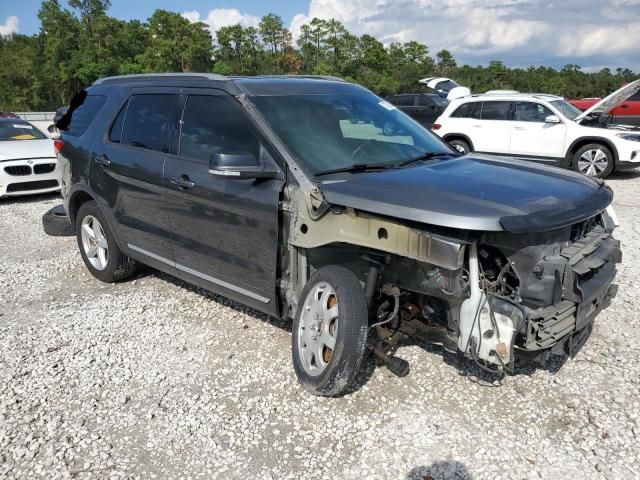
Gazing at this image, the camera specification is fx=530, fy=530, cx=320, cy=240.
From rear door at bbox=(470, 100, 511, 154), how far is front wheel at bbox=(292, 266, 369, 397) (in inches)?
376

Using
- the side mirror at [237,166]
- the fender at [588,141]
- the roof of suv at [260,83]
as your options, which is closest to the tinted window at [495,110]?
the fender at [588,141]

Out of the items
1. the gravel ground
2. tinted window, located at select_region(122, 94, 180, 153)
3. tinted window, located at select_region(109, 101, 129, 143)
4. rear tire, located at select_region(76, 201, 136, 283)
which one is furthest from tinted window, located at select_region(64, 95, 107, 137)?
the gravel ground

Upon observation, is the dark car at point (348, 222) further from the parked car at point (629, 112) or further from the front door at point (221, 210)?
the parked car at point (629, 112)

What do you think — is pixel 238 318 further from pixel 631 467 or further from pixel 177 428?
pixel 631 467

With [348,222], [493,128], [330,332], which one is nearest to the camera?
[348,222]

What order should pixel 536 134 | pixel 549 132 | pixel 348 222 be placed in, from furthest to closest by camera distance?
pixel 536 134
pixel 549 132
pixel 348 222

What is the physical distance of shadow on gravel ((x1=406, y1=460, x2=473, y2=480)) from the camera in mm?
2711

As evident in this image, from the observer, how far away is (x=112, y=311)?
4.77 m

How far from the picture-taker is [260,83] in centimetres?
398

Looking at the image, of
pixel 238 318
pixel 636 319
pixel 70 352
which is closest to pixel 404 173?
pixel 238 318

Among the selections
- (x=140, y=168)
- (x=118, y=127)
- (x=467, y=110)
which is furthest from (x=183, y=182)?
(x=467, y=110)

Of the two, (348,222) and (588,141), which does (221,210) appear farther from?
(588,141)

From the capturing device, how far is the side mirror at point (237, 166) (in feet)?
10.7

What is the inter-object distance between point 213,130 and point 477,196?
2021mm
